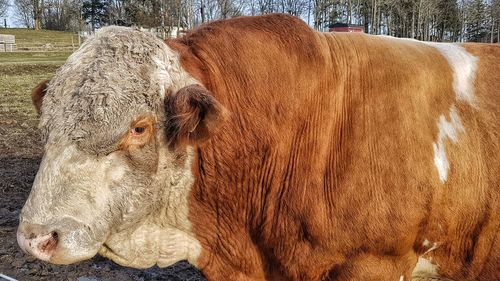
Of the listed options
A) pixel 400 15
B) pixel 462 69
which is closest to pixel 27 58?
pixel 462 69

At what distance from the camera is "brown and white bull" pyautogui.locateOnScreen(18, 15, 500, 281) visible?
2.42 meters

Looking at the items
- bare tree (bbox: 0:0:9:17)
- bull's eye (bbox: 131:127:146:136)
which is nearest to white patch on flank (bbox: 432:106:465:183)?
bull's eye (bbox: 131:127:146:136)

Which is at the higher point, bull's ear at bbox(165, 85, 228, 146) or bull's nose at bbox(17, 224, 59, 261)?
bull's ear at bbox(165, 85, 228, 146)

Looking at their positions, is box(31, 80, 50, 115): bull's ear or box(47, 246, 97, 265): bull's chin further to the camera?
box(31, 80, 50, 115): bull's ear

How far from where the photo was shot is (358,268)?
8.91ft

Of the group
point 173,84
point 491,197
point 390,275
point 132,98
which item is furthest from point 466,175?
point 132,98

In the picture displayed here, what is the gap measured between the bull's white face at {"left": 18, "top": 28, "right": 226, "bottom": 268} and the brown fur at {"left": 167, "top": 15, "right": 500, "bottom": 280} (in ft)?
0.75

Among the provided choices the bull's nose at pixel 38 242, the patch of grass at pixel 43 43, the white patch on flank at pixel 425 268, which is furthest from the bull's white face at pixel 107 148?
the patch of grass at pixel 43 43

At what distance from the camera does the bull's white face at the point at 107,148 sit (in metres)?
2.24

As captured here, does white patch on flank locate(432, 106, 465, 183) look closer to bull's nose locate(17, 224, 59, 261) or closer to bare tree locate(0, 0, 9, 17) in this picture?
bull's nose locate(17, 224, 59, 261)

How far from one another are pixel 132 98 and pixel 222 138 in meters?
0.57

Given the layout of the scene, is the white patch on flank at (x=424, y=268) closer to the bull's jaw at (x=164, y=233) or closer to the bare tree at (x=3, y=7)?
the bull's jaw at (x=164, y=233)

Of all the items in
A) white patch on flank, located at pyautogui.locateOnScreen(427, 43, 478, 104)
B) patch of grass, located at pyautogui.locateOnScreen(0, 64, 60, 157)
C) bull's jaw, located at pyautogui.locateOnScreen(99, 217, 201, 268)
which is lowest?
patch of grass, located at pyautogui.locateOnScreen(0, 64, 60, 157)

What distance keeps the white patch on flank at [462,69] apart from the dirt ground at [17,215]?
301 centimetres
